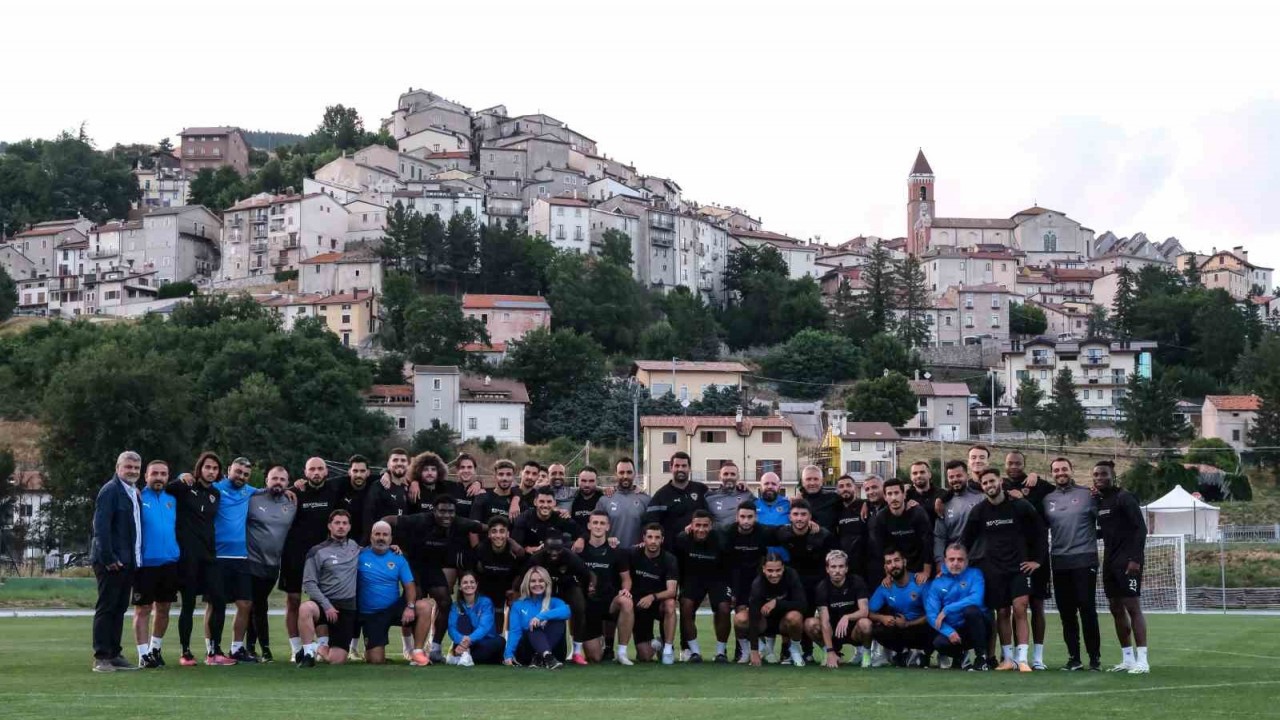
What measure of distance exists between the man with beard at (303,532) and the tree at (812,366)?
96.2m

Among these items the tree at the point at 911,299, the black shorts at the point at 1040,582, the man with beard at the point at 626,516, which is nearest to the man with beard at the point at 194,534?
the man with beard at the point at 626,516

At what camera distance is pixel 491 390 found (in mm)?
99750

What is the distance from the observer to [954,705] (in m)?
12.1

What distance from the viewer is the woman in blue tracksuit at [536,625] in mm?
15578

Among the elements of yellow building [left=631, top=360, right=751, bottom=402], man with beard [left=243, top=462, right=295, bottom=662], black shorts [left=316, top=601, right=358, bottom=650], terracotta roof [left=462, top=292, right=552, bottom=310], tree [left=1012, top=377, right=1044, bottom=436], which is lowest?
black shorts [left=316, top=601, right=358, bottom=650]

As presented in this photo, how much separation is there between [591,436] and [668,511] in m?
77.2

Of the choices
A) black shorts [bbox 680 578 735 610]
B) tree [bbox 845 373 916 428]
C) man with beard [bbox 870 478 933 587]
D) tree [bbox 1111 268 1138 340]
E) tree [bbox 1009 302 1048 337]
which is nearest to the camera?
man with beard [bbox 870 478 933 587]

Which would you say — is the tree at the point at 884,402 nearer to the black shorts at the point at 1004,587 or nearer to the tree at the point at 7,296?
the tree at the point at 7,296

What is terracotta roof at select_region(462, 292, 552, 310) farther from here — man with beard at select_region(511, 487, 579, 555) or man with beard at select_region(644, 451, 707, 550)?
man with beard at select_region(511, 487, 579, 555)

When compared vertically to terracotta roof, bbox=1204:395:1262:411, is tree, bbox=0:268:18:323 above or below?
above

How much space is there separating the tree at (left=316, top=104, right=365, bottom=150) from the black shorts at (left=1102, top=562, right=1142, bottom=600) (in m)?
149

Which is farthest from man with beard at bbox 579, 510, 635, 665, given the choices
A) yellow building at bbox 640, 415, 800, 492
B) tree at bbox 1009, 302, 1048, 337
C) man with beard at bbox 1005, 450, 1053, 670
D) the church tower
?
the church tower

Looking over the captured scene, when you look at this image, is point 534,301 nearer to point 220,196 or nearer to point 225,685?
point 220,196

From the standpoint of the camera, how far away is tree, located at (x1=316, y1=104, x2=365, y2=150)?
6373 inches
